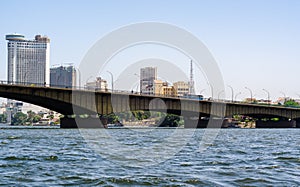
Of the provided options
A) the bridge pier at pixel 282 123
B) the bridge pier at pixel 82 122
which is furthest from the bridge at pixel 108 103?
the bridge pier at pixel 282 123

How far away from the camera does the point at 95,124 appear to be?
390ft

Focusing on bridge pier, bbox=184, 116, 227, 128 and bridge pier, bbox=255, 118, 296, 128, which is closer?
bridge pier, bbox=184, 116, 227, 128

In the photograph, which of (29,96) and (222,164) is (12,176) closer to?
(222,164)

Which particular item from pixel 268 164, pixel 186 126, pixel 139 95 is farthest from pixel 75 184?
pixel 186 126

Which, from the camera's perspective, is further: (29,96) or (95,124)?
(95,124)

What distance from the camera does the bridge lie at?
101312mm

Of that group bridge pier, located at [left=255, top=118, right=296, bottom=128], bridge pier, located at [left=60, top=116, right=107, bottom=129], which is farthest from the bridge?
bridge pier, located at [left=255, top=118, right=296, bottom=128]

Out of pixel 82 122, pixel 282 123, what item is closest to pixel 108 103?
pixel 82 122

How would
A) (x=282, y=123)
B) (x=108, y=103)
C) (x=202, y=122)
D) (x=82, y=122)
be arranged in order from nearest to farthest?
(x=108, y=103), (x=82, y=122), (x=202, y=122), (x=282, y=123)

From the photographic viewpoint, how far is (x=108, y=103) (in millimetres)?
111750

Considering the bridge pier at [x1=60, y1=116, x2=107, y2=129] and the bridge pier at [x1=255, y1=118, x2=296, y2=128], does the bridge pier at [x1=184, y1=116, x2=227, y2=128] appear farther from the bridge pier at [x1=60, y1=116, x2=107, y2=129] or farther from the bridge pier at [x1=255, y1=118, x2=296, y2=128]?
the bridge pier at [x1=60, y1=116, x2=107, y2=129]

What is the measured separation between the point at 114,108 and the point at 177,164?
82.1m

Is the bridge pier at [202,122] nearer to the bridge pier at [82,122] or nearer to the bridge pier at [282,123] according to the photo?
the bridge pier at [282,123]

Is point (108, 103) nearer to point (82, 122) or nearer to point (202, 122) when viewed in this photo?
point (82, 122)
